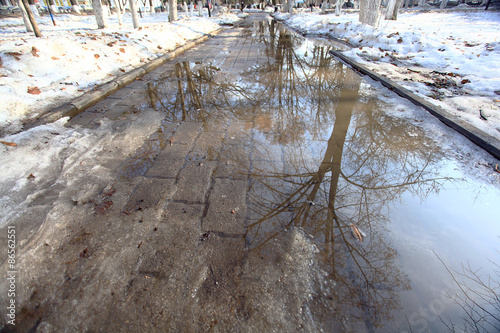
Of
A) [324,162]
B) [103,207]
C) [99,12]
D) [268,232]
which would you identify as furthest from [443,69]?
[99,12]

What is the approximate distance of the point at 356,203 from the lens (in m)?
2.53

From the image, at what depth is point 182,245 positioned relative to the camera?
80.8 inches

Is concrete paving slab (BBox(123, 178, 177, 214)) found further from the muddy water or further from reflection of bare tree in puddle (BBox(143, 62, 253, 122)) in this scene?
reflection of bare tree in puddle (BBox(143, 62, 253, 122))

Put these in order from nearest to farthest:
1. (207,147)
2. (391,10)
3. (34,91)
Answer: (207,147) < (34,91) < (391,10)

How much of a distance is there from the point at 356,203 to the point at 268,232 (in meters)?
1.08

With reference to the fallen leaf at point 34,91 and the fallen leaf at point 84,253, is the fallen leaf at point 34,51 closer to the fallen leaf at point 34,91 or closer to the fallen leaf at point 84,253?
the fallen leaf at point 34,91

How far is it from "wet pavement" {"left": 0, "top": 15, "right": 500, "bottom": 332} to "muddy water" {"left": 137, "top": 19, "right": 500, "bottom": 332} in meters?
0.02

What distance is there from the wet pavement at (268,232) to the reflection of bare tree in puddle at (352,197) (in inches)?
0.5

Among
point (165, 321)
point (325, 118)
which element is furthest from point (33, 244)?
point (325, 118)

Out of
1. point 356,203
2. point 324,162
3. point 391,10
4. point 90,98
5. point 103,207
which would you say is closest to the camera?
point 103,207

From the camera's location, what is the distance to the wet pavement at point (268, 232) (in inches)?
63.6

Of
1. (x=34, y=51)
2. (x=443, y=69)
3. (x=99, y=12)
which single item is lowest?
(x=443, y=69)

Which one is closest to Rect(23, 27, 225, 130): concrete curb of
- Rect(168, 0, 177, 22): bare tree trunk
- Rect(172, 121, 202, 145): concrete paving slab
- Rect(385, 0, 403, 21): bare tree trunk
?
Rect(172, 121, 202, 145): concrete paving slab

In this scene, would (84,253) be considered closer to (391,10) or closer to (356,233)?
(356,233)
